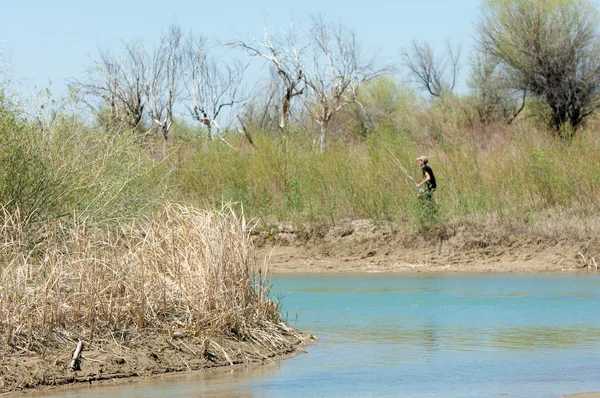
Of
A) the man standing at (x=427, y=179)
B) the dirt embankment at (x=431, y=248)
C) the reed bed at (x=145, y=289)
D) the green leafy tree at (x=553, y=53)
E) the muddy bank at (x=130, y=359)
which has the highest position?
the green leafy tree at (x=553, y=53)

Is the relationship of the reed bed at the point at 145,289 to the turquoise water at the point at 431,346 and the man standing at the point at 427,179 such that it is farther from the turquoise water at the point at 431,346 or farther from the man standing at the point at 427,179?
the man standing at the point at 427,179

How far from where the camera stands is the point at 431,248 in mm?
23047

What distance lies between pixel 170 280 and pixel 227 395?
2.33 meters

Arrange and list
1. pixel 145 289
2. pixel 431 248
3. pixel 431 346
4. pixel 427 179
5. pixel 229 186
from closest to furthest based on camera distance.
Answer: pixel 145 289
pixel 431 346
pixel 427 179
pixel 431 248
pixel 229 186

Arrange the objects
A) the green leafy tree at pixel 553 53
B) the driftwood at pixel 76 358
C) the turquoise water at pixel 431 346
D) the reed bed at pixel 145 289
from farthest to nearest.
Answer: the green leafy tree at pixel 553 53
the reed bed at pixel 145 289
the driftwood at pixel 76 358
the turquoise water at pixel 431 346

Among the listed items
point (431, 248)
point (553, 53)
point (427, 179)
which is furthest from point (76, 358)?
point (553, 53)

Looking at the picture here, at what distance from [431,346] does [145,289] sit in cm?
325

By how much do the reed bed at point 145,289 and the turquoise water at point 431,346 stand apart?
0.74 metres

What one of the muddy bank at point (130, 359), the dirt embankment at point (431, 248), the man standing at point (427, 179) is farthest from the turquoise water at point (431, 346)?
the man standing at point (427, 179)

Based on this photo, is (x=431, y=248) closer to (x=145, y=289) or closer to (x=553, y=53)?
(x=145, y=289)

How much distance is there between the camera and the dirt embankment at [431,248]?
21.7 metres

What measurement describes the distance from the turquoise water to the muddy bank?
27 cm

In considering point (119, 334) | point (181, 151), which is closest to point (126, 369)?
point (119, 334)

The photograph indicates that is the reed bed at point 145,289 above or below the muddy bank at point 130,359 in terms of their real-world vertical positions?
above
